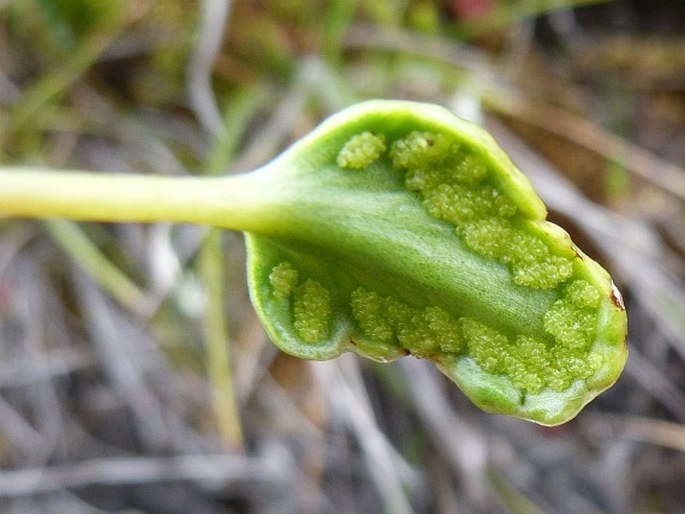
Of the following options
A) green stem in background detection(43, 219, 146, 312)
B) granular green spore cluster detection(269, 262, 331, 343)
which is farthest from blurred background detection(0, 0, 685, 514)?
granular green spore cluster detection(269, 262, 331, 343)

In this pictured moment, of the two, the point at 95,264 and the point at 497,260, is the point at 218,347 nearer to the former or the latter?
the point at 95,264

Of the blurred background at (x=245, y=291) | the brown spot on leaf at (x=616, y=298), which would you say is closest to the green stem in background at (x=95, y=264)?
the blurred background at (x=245, y=291)

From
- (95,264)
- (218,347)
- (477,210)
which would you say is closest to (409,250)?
(477,210)

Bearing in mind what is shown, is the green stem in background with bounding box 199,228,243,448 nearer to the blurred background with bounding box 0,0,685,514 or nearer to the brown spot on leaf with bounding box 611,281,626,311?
the blurred background with bounding box 0,0,685,514

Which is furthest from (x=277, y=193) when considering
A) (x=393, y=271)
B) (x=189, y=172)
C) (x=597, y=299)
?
(x=189, y=172)

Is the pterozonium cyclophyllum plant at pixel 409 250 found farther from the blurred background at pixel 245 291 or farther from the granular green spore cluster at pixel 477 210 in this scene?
the blurred background at pixel 245 291

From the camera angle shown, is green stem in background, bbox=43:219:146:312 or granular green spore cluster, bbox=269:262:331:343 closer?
granular green spore cluster, bbox=269:262:331:343

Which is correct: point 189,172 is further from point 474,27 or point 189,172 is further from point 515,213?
point 515,213
